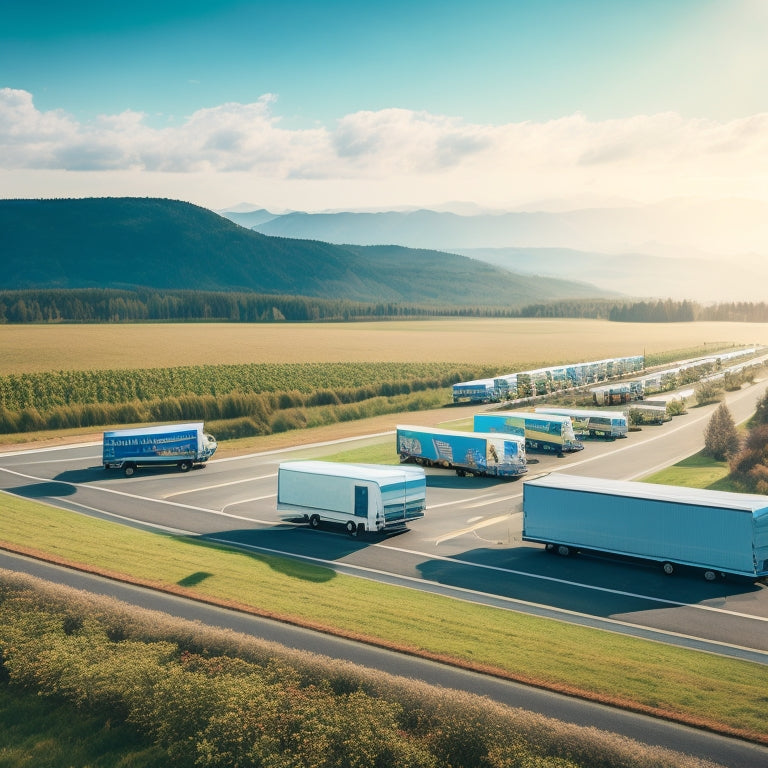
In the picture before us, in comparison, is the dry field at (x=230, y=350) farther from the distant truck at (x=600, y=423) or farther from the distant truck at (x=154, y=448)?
the distant truck at (x=154, y=448)

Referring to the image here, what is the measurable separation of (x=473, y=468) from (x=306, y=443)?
1999cm

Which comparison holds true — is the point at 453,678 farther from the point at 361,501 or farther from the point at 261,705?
the point at 361,501

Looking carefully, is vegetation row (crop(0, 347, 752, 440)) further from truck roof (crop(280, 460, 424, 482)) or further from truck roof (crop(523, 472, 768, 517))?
truck roof (crop(523, 472, 768, 517))

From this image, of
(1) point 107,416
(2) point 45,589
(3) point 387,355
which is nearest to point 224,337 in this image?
(3) point 387,355

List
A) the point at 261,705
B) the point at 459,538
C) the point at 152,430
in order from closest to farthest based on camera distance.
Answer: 1. the point at 261,705
2. the point at 459,538
3. the point at 152,430

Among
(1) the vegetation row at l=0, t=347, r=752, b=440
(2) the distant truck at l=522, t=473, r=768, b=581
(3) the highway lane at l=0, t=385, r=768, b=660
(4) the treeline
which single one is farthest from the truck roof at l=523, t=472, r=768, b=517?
(4) the treeline

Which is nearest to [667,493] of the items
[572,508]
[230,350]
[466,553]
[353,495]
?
[572,508]

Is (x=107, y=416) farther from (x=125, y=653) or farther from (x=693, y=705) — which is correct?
(x=693, y=705)

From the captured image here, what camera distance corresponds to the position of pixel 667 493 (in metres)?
35.9

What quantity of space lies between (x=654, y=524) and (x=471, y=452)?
73.7 feet

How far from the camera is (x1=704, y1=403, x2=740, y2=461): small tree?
60.5 m

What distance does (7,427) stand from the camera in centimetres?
7506

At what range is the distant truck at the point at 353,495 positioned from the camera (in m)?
40.0

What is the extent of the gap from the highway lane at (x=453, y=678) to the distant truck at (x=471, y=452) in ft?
101
